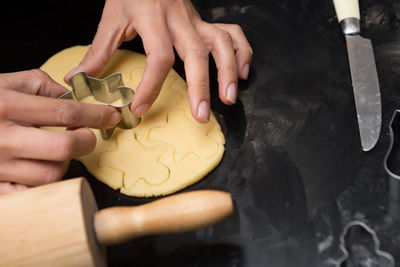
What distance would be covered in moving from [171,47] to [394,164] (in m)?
0.55

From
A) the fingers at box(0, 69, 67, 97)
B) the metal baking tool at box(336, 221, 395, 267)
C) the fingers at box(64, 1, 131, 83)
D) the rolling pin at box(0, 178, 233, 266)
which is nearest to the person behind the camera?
the rolling pin at box(0, 178, 233, 266)

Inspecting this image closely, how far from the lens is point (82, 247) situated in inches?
24.2

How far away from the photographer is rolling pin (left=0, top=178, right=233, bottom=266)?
61 centimetres

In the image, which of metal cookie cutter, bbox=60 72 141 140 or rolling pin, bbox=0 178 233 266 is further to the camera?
metal cookie cutter, bbox=60 72 141 140

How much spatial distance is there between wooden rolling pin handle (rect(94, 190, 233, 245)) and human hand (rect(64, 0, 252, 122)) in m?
0.27

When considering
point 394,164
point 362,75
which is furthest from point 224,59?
point 394,164

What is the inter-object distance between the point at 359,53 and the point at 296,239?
0.53 m

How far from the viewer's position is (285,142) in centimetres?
93

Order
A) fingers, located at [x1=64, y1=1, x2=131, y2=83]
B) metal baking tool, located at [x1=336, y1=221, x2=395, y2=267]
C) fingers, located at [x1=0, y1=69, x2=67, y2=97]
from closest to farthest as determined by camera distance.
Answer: metal baking tool, located at [x1=336, y1=221, x2=395, y2=267] → fingers, located at [x1=0, y1=69, x2=67, y2=97] → fingers, located at [x1=64, y1=1, x2=131, y2=83]

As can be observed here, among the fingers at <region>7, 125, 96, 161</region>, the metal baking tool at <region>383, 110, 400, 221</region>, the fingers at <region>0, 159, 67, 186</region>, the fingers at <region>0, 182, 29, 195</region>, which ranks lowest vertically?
the metal baking tool at <region>383, 110, 400, 221</region>

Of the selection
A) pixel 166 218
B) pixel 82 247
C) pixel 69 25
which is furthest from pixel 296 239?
pixel 69 25

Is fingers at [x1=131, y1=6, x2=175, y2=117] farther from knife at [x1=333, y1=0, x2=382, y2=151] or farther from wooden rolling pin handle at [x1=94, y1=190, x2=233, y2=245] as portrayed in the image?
knife at [x1=333, y1=0, x2=382, y2=151]

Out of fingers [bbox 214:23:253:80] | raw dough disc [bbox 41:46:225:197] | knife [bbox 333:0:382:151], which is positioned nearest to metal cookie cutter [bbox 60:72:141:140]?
raw dough disc [bbox 41:46:225:197]

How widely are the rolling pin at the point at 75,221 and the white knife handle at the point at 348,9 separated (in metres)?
0.70
